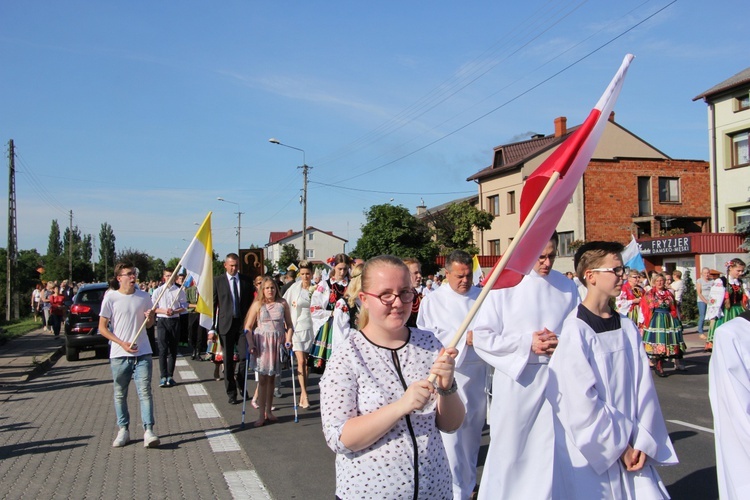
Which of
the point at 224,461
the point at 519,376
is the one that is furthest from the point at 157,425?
the point at 519,376

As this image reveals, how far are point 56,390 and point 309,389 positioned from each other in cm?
428

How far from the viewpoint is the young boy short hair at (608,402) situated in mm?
3471

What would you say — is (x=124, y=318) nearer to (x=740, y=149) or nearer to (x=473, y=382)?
(x=473, y=382)

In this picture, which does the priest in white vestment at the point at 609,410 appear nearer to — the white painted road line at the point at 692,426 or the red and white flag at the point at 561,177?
the red and white flag at the point at 561,177

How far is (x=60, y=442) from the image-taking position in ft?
25.4

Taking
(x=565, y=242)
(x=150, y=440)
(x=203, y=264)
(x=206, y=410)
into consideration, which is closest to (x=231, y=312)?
(x=206, y=410)

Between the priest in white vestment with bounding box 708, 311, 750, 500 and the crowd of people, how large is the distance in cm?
16

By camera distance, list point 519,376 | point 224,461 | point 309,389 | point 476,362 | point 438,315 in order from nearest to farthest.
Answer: point 519,376
point 476,362
point 438,315
point 224,461
point 309,389

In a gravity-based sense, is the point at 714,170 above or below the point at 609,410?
above

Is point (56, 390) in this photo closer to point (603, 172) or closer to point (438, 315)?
point (438, 315)

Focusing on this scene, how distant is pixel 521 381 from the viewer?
447cm

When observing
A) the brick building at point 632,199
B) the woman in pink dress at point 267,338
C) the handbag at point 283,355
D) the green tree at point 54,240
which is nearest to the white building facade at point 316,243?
the green tree at point 54,240

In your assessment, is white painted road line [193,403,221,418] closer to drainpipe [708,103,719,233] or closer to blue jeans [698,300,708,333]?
blue jeans [698,300,708,333]

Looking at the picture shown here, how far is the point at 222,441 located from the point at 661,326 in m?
8.45
